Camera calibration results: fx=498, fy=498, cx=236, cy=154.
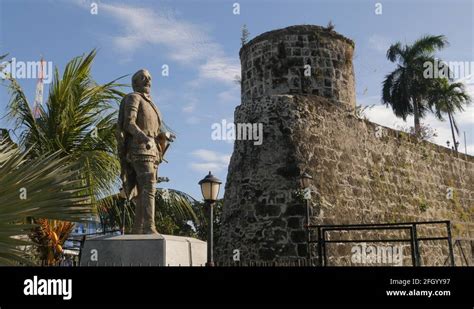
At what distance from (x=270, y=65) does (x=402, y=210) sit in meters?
5.11

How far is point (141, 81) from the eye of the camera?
6570 mm

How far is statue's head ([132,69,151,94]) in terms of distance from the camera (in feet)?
21.6

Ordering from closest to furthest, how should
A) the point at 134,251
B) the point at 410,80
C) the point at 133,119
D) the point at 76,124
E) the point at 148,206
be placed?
the point at 134,251 → the point at 148,206 → the point at 133,119 → the point at 76,124 → the point at 410,80

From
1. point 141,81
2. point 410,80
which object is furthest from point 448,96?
point 141,81

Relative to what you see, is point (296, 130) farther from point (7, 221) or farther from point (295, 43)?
point (7, 221)

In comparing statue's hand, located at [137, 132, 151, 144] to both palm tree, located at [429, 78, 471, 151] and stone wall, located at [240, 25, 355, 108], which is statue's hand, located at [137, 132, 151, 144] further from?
palm tree, located at [429, 78, 471, 151]

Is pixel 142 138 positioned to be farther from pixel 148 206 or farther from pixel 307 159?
pixel 307 159

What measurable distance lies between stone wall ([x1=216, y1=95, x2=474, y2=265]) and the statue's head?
16.1 ft

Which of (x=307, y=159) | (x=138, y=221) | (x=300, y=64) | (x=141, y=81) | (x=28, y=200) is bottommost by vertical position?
(x=138, y=221)

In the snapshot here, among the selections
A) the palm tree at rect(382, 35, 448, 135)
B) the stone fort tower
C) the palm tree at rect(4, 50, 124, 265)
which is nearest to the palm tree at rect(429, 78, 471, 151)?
the palm tree at rect(382, 35, 448, 135)

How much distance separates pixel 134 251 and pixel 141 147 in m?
1.30

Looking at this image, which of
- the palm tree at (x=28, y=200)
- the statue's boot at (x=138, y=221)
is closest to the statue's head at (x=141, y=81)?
the statue's boot at (x=138, y=221)

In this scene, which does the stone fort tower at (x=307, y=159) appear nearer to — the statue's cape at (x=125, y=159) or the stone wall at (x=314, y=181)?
the stone wall at (x=314, y=181)
